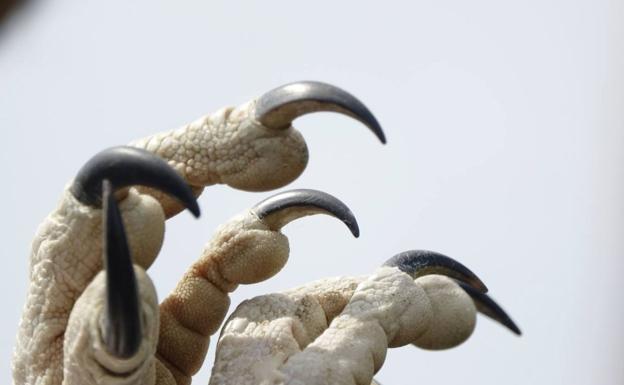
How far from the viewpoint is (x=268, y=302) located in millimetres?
2371

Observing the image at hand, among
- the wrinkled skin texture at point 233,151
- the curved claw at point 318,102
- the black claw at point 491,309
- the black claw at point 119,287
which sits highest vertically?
the curved claw at point 318,102

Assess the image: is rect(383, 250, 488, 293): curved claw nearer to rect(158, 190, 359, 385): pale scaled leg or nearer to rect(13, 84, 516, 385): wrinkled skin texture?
rect(13, 84, 516, 385): wrinkled skin texture

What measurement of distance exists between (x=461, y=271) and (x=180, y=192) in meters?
0.91

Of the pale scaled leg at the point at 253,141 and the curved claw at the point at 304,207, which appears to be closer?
the pale scaled leg at the point at 253,141

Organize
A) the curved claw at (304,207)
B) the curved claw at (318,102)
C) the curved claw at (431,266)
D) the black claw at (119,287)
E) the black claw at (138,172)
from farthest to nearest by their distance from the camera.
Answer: the curved claw at (431,266), the curved claw at (304,207), the curved claw at (318,102), the black claw at (138,172), the black claw at (119,287)

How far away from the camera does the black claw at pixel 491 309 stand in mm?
2603

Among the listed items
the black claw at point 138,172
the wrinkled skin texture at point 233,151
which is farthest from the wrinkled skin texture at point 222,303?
the black claw at point 138,172

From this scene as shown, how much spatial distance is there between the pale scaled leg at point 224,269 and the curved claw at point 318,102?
0.85 ft

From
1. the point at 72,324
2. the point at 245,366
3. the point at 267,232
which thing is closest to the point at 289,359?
the point at 245,366

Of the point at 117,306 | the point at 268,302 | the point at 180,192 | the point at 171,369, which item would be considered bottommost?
the point at 171,369

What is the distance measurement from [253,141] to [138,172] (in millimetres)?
348

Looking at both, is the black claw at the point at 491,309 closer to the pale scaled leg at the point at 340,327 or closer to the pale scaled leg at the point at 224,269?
the pale scaled leg at the point at 340,327

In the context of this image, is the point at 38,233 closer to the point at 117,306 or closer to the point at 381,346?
the point at 117,306

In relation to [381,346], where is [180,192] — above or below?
above
